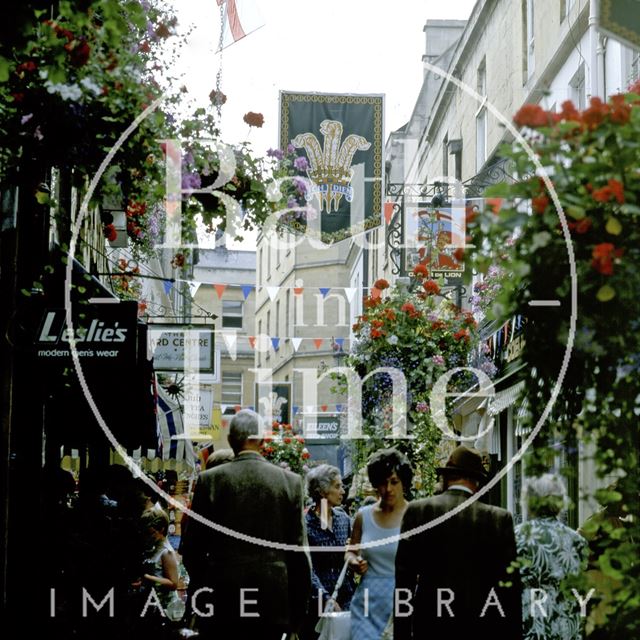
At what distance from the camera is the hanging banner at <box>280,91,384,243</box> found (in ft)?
61.1

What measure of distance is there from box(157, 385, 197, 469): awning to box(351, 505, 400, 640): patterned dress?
25.0ft

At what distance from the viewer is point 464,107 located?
2433 centimetres

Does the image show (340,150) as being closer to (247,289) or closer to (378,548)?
(247,289)

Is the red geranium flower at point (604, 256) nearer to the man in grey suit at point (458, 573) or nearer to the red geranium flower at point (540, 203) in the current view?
the red geranium flower at point (540, 203)

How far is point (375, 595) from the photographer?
22.5 feet

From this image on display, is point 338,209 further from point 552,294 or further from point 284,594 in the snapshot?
point 552,294

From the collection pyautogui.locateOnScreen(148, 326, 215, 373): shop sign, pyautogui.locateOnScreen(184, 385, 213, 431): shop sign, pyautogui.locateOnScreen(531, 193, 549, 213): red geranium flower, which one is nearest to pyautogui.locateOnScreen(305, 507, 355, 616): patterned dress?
pyautogui.locateOnScreen(531, 193, 549, 213): red geranium flower

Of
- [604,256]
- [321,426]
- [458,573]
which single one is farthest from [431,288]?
[321,426]

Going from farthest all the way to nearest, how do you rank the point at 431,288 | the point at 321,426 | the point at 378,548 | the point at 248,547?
1. the point at 321,426
2. the point at 431,288
3. the point at 378,548
4. the point at 248,547

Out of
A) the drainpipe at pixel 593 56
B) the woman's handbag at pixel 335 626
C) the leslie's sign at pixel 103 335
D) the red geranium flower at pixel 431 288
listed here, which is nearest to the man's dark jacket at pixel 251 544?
the woman's handbag at pixel 335 626

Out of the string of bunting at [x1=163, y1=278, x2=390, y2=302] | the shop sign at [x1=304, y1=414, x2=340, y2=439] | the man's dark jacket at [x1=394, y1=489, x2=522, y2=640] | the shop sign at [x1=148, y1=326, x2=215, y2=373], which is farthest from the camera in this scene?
the shop sign at [x1=304, y1=414, x2=340, y2=439]

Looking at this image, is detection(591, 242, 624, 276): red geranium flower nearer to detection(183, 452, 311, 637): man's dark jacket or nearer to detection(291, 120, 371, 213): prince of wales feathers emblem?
detection(183, 452, 311, 637): man's dark jacket

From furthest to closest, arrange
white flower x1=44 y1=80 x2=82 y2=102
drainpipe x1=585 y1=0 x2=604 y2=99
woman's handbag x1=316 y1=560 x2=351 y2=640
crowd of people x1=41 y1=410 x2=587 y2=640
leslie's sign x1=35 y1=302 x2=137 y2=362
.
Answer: drainpipe x1=585 y1=0 x2=604 y2=99 → woman's handbag x1=316 y1=560 x2=351 y2=640 → leslie's sign x1=35 y1=302 x2=137 y2=362 → crowd of people x1=41 y1=410 x2=587 y2=640 → white flower x1=44 y1=80 x2=82 y2=102

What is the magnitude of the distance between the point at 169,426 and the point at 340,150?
18.4 ft
